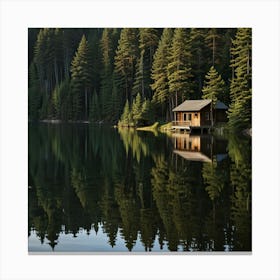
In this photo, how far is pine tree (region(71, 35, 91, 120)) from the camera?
11.1 m

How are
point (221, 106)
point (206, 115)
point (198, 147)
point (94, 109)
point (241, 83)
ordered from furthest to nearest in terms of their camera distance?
1. point (198, 147)
2. point (206, 115)
3. point (94, 109)
4. point (221, 106)
5. point (241, 83)

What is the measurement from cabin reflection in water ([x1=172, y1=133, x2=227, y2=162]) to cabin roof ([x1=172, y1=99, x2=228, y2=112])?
3.49 ft

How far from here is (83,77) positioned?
1175 centimetres

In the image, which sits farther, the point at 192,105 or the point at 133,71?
the point at 192,105

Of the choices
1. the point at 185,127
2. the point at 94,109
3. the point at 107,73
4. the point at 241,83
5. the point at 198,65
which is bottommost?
the point at 185,127

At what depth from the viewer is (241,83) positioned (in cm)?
1127

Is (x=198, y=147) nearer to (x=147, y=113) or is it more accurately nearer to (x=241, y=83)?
(x=147, y=113)

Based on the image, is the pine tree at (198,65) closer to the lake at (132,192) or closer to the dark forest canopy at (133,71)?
the dark forest canopy at (133,71)

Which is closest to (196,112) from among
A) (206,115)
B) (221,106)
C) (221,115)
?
(221,115)

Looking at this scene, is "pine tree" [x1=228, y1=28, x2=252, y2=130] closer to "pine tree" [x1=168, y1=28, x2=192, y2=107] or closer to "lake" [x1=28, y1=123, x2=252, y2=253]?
"lake" [x1=28, y1=123, x2=252, y2=253]

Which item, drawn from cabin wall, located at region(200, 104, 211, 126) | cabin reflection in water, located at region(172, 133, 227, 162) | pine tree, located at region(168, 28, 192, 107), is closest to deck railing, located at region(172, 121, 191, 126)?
cabin reflection in water, located at region(172, 133, 227, 162)

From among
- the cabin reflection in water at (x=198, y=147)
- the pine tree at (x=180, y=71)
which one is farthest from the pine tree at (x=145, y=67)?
the cabin reflection in water at (x=198, y=147)
